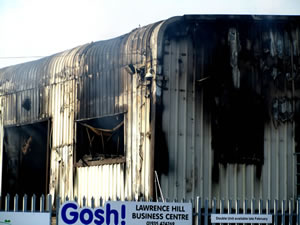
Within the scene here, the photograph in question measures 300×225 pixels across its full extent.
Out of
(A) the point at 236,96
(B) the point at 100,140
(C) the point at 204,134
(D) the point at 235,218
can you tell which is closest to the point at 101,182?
(B) the point at 100,140

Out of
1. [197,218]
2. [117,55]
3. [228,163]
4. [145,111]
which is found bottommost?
[197,218]

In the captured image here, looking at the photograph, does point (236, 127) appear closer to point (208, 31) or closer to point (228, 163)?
point (228, 163)

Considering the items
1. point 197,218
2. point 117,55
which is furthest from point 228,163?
point 117,55

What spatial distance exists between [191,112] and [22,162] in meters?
10.1

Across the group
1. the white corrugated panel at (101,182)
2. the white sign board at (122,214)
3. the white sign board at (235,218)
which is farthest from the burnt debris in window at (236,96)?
the white sign board at (122,214)

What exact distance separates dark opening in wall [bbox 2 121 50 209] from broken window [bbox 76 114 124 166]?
4.22 metres

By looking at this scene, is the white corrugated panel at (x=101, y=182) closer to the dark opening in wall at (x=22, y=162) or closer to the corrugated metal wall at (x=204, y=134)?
the corrugated metal wall at (x=204, y=134)

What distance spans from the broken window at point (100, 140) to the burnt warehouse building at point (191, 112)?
0.04 metres

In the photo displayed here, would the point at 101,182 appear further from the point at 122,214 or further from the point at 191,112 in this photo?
the point at 122,214

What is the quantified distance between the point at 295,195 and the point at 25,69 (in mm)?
Answer: 12746

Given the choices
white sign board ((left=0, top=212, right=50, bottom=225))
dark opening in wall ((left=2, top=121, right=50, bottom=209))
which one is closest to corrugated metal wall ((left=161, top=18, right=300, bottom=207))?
white sign board ((left=0, top=212, right=50, bottom=225))

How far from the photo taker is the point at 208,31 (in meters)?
19.7

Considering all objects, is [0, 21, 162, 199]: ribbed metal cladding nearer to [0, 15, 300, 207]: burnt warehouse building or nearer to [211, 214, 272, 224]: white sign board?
[0, 15, 300, 207]: burnt warehouse building

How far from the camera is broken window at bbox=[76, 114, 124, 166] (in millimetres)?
20812
